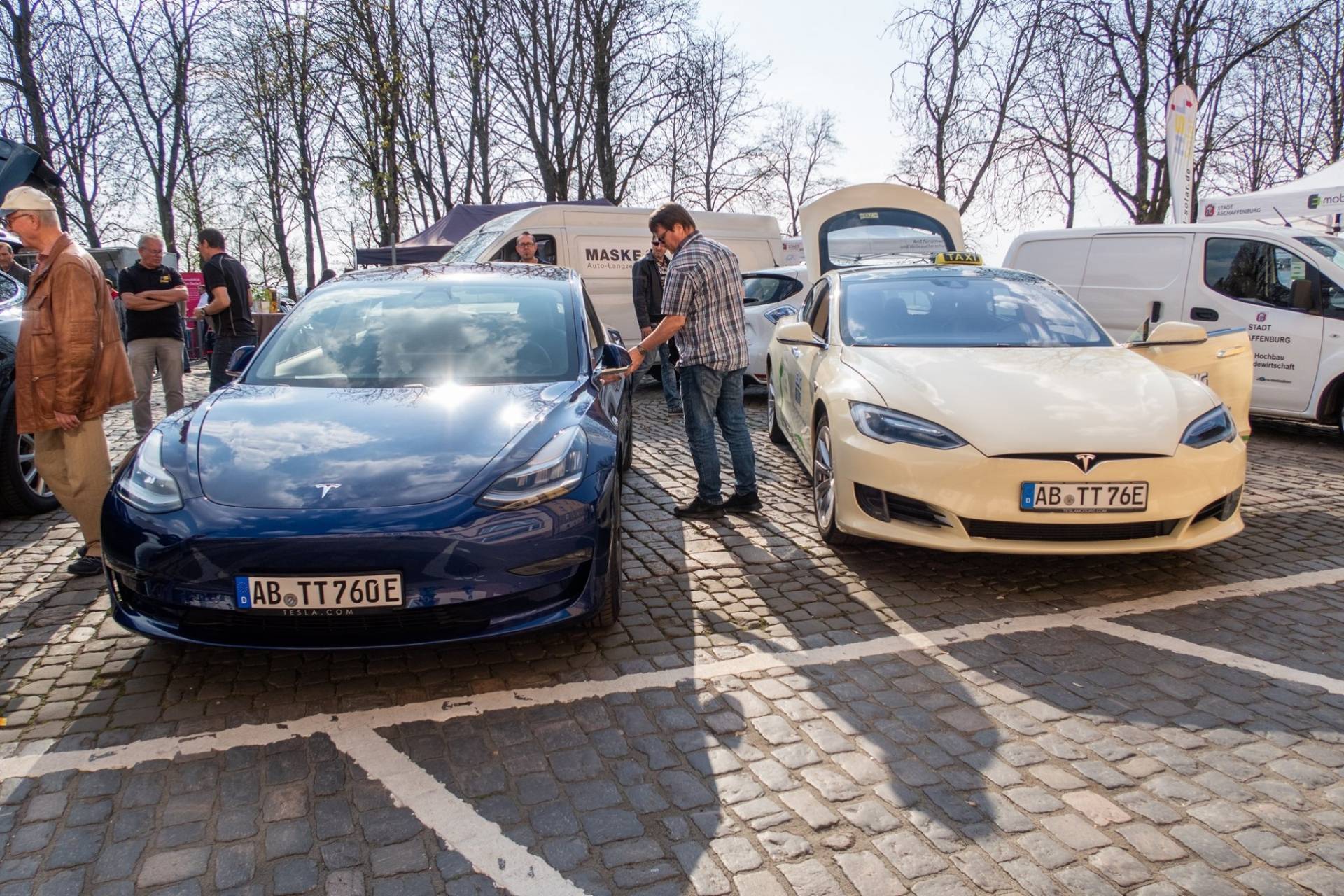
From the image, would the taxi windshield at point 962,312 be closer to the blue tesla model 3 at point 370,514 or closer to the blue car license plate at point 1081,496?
the blue car license plate at point 1081,496

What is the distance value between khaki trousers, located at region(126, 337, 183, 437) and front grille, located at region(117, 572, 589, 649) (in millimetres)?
4403

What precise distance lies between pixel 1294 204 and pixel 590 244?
386 inches

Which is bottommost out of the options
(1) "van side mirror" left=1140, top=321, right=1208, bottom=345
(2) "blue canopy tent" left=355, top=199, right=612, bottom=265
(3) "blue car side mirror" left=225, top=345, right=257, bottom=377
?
(1) "van side mirror" left=1140, top=321, right=1208, bottom=345

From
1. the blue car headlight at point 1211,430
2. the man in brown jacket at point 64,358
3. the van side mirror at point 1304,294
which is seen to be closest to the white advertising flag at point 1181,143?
the van side mirror at point 1304,294

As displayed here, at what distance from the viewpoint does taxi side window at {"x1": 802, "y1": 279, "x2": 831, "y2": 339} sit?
586cm

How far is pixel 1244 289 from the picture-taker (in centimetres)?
830

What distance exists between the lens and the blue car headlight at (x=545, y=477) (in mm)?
3098

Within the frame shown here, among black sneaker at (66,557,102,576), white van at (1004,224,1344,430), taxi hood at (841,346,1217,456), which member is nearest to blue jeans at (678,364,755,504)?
taxi hood at (841,346,1217,456)

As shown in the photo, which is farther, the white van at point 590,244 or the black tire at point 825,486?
the white van at point 590,244

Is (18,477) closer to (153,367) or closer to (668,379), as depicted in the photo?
(153,367)

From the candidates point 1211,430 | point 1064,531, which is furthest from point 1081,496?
point 1211,430

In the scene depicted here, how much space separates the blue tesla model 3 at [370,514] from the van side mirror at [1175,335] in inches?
127

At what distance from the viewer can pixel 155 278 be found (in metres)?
6.75

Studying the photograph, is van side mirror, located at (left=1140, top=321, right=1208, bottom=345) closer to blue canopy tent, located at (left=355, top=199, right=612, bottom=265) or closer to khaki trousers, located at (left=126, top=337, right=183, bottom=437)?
khaki trousers, located at (left=126, top=337, right=183, bottom=437)
